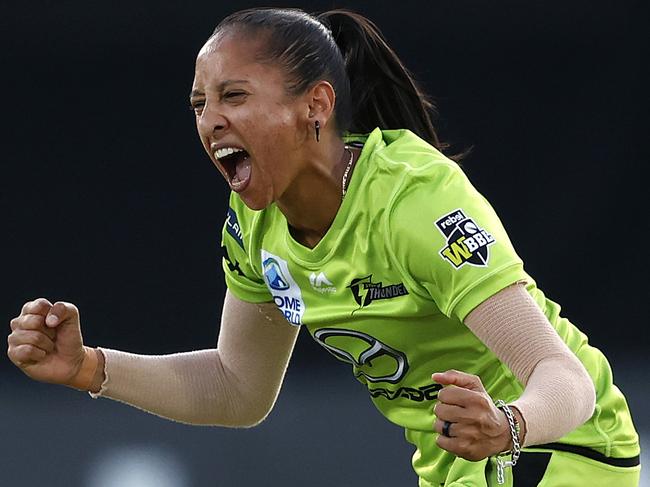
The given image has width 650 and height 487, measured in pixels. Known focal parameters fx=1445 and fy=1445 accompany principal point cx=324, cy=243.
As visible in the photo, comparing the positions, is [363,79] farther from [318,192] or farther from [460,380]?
[460,380]

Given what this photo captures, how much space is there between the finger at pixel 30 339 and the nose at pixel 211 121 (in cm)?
48

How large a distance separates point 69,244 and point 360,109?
2.65 m

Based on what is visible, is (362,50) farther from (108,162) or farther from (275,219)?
(108,162)

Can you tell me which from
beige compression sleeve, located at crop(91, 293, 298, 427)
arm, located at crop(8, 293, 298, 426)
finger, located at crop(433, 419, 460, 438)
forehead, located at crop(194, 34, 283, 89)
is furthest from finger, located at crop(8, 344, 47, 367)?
finger, located at crop(433, 419, 460, 438)

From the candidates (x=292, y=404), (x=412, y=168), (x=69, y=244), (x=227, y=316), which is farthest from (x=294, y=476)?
(x=412, y=168)

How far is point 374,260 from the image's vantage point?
98.0 inches

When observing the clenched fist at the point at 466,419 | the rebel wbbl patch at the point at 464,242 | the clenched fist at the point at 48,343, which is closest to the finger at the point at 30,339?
the clenched fist at the point at 48,343

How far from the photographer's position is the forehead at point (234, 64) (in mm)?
2469

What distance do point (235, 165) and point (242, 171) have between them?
3 centimetres

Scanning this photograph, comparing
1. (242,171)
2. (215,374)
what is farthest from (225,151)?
(215,374)

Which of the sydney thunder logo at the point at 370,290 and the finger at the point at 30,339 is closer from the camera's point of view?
the sydney thunder logo at the point at 370,290

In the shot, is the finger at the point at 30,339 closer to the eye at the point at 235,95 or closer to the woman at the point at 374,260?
the woman at the point at 374,260

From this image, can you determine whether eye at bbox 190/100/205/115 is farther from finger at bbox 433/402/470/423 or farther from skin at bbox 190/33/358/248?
finger at bbox 433/402/470/423

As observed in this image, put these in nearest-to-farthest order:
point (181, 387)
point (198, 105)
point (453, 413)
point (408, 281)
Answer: point (453, 413) < point (408, 281) < point (198, 105) < point (181, 387)
